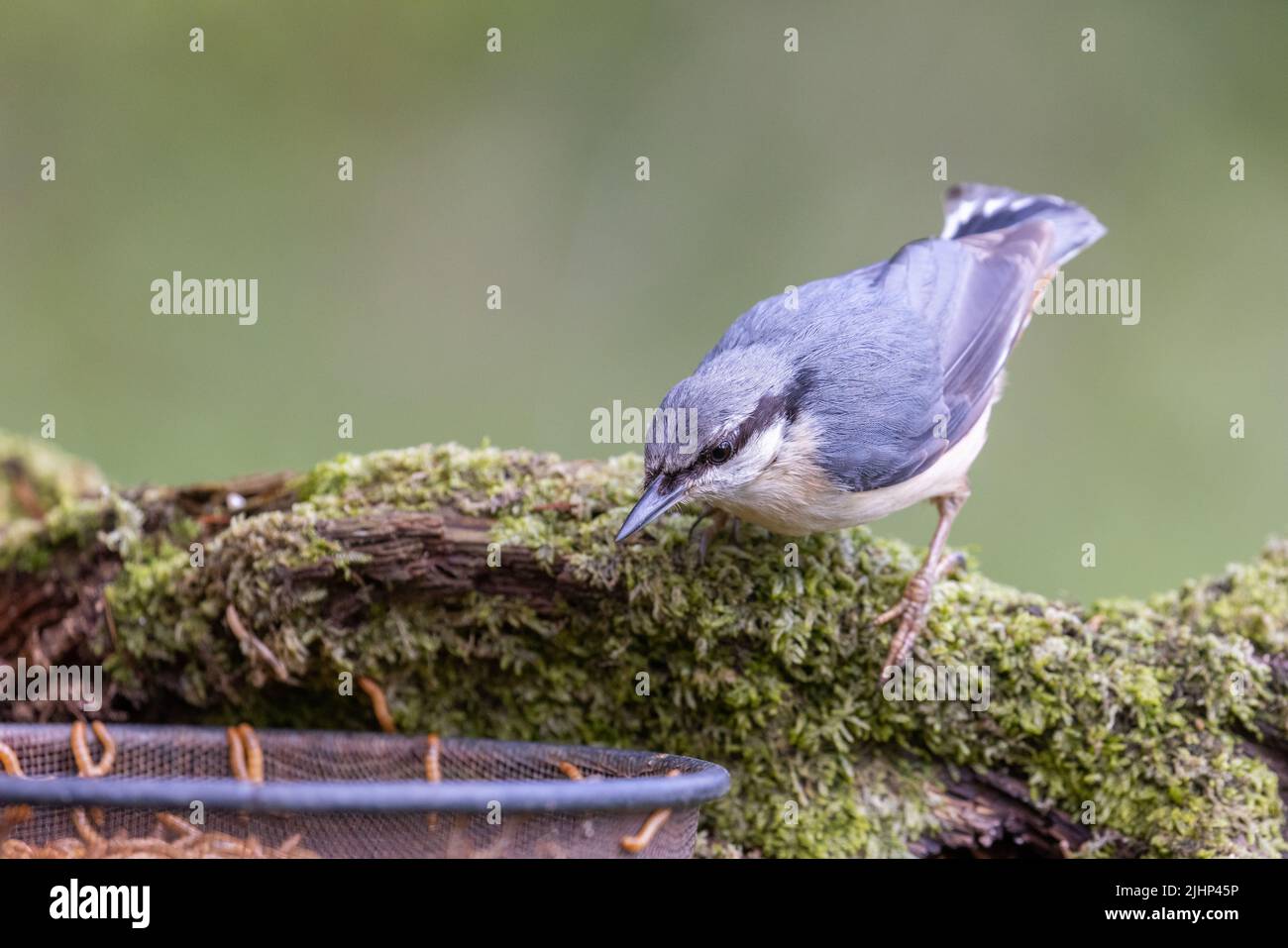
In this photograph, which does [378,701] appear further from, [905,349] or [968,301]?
[968,301]

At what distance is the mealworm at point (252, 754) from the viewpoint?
264 centimetres

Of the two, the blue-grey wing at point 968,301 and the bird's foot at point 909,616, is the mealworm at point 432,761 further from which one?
the blue-grey wing at point 968,301

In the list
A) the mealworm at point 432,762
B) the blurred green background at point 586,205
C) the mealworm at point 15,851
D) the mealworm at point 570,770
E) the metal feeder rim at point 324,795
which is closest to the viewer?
the metal feeder rim at point 324,795

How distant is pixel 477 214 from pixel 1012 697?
209 inches

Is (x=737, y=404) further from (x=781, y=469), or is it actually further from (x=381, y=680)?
(x=381, y=680)

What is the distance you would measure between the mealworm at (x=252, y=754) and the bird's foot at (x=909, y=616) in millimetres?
1402

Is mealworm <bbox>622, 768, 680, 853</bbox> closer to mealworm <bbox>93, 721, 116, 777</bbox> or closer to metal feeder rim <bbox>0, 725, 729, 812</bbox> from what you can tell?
metal feeder rim <bbox>0, 725, 729, 812</bbox>

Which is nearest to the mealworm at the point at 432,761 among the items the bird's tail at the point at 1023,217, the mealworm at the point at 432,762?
the mealworm at the point at 432,762

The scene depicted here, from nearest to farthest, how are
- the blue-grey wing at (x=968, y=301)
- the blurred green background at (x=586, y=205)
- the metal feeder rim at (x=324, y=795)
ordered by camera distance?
1. the metal feeder rim at (x=324, y=795)
2. the blue-grey wing at (x=968, y=301)
3. the blurred green background at (x=586, y=205)

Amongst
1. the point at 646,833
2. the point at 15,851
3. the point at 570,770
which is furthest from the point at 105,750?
the point at 646,833

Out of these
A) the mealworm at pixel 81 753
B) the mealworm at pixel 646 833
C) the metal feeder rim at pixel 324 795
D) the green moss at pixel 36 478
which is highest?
the green moss at pixel 36 478

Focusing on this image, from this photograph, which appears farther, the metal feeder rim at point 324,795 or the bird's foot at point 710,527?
the bird's foot at point 710,527

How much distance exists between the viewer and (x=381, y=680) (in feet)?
9.46

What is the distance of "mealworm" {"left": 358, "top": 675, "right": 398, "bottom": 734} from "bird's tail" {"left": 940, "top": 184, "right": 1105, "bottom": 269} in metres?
2.17
